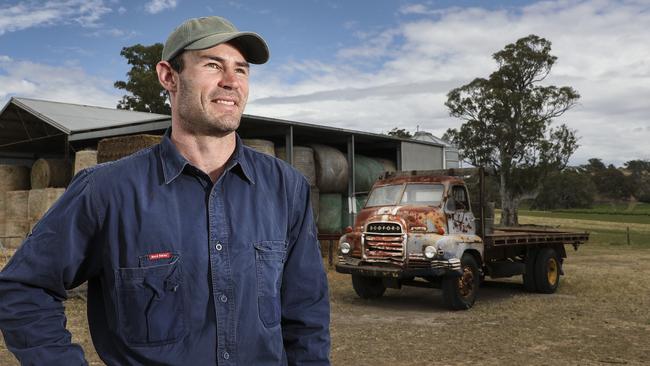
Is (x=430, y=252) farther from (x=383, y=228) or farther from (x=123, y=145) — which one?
(x=123, y=145)

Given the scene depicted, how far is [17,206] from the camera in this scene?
54.2ft

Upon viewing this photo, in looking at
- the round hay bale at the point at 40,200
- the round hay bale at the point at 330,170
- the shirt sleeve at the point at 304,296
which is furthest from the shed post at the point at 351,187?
the shirt sleeve at the point at 304,296

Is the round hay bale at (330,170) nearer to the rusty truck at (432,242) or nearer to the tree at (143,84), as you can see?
the rusty truck at (432,242)

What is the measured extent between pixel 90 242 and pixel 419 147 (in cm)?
1810

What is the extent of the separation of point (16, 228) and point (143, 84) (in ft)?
100

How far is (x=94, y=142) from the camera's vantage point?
18.1m

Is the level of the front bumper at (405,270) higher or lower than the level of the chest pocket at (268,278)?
lower

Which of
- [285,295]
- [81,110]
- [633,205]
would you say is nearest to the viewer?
[285,295]

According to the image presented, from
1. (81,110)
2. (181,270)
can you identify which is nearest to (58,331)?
(181,270)

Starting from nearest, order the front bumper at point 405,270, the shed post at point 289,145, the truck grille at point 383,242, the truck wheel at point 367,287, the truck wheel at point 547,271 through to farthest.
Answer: the front bumper at point 405,270, the truck grille at point 383,242, the truck wheel at point 367,287, the truck wheel at point 547,271, the shed post at point 289,145

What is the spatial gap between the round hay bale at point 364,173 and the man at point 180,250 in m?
15.6

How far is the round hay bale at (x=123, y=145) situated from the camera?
10453 millimetres

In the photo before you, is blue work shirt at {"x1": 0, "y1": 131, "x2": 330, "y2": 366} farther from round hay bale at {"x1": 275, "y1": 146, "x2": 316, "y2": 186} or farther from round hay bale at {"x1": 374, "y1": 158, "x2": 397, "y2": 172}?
round hay bale at {"x1": 374, "y1": 158, "x2": 397, "y2": 172}

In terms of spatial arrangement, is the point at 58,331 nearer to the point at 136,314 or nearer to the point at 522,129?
the point at 136,314
